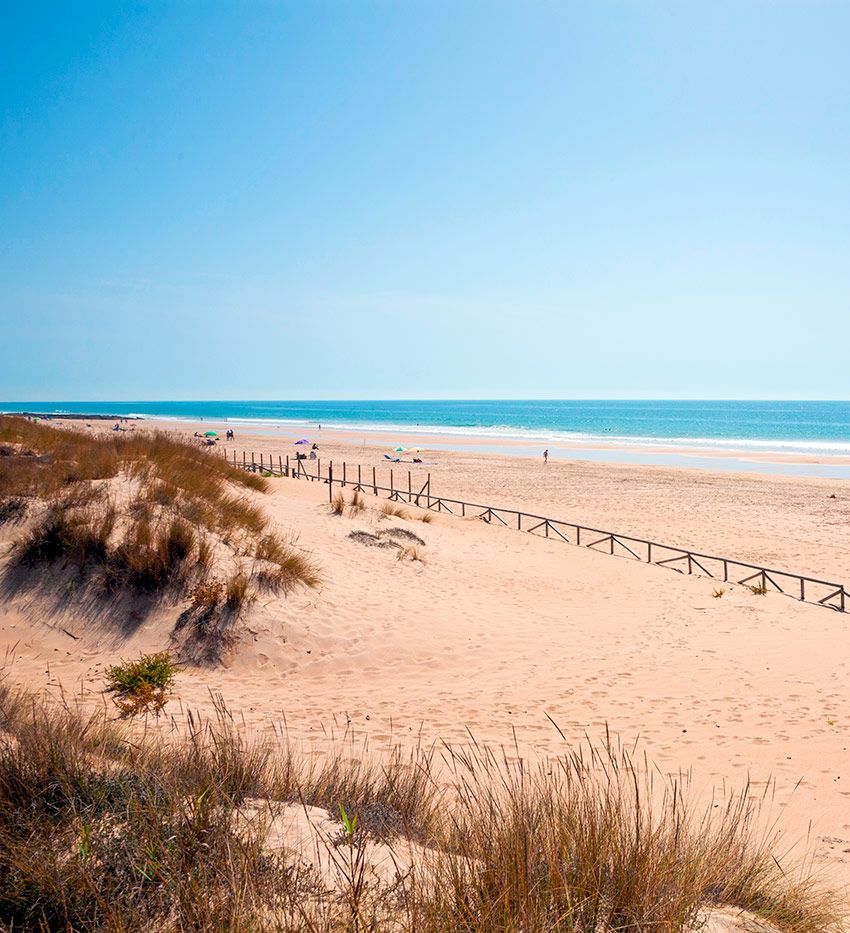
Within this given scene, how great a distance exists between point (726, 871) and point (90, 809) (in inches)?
129

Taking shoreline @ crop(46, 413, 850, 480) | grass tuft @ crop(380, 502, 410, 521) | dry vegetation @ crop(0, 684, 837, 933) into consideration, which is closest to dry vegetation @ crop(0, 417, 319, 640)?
grass tuft @ crop(380, 502, 410, 521)

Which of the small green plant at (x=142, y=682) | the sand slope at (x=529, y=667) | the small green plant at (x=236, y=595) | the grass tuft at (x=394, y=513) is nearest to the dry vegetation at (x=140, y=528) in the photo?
the small green plant at (x=236, y=595)

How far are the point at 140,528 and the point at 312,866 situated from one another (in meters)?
8.38

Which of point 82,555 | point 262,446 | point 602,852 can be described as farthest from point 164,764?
point 262,446

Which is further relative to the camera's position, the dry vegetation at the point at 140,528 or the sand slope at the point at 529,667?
the dry vegetation at the point at 140,528

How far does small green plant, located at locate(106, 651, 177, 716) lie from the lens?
23.5 feet

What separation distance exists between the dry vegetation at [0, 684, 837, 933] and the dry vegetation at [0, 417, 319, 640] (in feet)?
20.8

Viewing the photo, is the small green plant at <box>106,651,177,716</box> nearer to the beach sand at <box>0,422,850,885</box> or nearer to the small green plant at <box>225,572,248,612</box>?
the beach sand at <box>0,422,850,885</box>

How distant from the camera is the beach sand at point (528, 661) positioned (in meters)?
6.98

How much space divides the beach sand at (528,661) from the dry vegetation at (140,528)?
1.93 feet

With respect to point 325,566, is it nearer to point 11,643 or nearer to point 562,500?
point 11,643

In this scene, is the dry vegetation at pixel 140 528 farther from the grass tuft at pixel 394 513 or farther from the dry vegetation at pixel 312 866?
the dry vegetation at pixel 312 866

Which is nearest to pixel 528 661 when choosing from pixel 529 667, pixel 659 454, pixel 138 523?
pixel 529 667

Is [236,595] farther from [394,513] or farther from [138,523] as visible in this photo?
[394,513]
